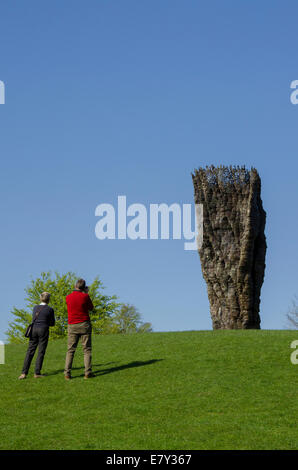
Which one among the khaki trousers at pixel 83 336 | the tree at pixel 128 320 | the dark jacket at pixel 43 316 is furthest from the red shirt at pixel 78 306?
the tree at pixel 128 320

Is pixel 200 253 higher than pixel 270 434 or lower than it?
higher

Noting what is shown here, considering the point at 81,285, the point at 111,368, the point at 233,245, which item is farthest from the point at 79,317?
the point at 233,245

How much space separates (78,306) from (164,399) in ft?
13.5

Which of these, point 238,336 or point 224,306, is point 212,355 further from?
point 224,306

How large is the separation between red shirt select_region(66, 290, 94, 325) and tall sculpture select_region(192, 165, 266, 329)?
19213 mm

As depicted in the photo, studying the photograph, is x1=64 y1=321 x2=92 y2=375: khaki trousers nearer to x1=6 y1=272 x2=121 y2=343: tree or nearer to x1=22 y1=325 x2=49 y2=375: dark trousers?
x1=22 y1=325 x2=49 y2=375: dark trousers

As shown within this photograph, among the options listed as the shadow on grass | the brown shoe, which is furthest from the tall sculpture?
the brown shoe

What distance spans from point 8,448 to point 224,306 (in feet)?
83.5

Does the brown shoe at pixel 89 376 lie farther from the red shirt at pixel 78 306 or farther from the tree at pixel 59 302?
the tree at pixel 59 302

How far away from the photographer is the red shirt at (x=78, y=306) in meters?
18.0

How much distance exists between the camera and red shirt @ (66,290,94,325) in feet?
58.9
